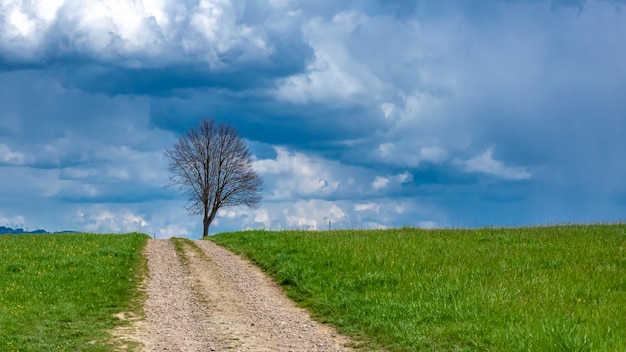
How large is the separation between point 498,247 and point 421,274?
886 cm

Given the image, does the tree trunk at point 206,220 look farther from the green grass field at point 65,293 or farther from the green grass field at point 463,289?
the green grass field at point 463,289

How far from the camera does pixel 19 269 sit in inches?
946

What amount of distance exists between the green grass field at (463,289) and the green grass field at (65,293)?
18.8 feet

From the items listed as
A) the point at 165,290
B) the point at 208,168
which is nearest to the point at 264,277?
the point at 165,290

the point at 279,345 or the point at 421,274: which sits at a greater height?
the point at 421,274

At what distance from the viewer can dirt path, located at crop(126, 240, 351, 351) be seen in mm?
14086

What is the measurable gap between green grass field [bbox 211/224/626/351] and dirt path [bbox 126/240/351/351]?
0.82 m

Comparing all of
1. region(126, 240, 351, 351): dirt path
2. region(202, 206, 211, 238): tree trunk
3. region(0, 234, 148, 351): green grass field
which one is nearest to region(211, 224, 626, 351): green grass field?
region(126, 240, 351, 351): dirt path

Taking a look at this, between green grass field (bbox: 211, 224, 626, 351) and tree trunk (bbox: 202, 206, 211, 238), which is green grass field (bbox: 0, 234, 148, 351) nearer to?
green grass field (bbox: 211, 224, 626, 351)

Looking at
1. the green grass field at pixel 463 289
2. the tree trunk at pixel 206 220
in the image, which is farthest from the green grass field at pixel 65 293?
the tree trunk at pixel 206 220

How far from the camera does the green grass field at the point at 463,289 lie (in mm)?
12938

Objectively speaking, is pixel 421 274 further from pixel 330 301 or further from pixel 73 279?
pixel 73 279

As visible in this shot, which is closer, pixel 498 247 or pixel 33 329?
pixel 33 329

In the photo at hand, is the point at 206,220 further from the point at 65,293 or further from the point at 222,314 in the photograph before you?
the point at 222,314
